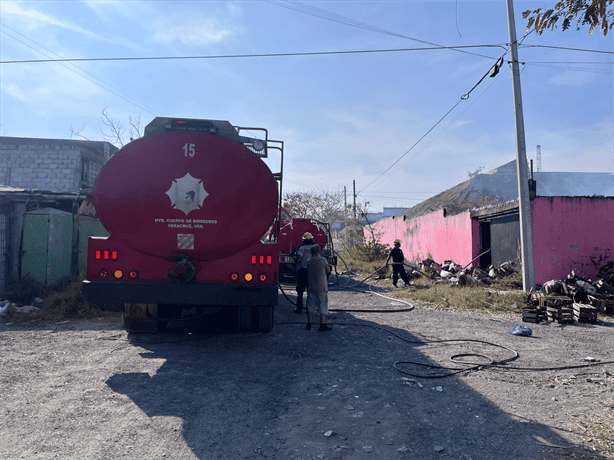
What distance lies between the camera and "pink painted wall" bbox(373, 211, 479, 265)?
16766mm

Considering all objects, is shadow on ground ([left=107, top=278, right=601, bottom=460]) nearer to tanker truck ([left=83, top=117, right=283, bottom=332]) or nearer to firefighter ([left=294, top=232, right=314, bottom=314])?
tanker truck ([left=83, top=117, right=283, bottom=332])

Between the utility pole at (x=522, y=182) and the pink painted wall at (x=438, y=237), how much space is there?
4726mm

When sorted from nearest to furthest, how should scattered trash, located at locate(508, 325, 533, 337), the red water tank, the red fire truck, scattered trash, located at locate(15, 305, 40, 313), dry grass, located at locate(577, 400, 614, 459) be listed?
dry grass, located at locate(577, 400, 614, 459) < the red water tank < scattered trash, located at locate(508, 325, 533, 337) < scattered trash, located at locate(15, 305, 40, 313) < the red fire truck

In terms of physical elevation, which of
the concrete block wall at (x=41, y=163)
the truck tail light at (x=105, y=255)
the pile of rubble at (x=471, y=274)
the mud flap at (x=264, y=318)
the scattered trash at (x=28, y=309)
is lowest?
the scattered trash at (x=28, y=309)

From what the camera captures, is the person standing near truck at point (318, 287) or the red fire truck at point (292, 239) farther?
the red fire truck at point (292, 239)

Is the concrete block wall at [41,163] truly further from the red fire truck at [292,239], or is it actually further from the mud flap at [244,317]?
the mud flap at [244,317]

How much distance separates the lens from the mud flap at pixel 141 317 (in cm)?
618

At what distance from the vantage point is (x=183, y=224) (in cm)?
543

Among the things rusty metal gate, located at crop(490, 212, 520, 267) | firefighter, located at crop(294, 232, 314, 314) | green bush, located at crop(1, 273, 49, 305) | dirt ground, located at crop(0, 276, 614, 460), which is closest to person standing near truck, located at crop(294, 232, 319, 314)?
firefighter, located at crop(294, 232, 314, 314)

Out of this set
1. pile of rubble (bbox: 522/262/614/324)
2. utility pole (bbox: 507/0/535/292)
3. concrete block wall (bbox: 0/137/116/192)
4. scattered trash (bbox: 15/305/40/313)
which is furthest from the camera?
concrete block wall (bbox: 0/137/116/192)

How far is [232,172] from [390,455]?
3.67 metres

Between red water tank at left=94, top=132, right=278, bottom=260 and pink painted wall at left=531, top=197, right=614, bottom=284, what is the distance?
10.8 meters

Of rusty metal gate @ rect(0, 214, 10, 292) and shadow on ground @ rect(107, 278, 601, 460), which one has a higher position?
rusty metal gate @ rect(0, 214, 10, 292)

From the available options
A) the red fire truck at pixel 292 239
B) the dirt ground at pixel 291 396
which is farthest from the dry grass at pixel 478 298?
the red fire truck at pixel 292 239
